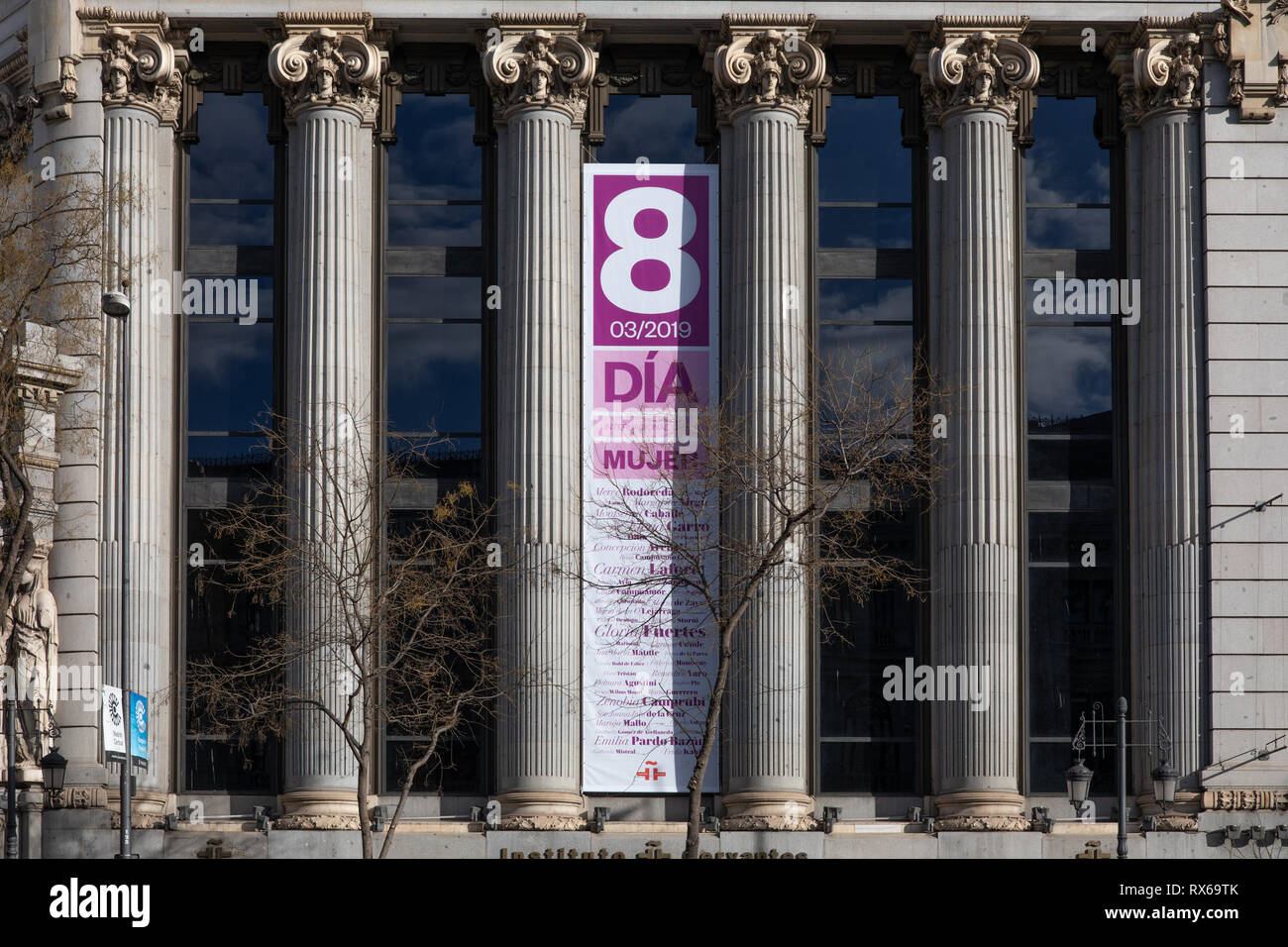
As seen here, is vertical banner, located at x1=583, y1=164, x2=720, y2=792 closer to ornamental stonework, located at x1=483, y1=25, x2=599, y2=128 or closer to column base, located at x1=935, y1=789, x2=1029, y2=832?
ornamental stonework, located at x1=483, y1=25, x2=599, y2=128

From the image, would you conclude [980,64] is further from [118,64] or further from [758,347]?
[118,64]

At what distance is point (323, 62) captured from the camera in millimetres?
41469

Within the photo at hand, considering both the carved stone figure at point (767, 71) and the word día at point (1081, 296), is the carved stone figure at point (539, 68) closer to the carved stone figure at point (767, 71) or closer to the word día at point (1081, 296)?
the carved stone figure at point (767, 71)

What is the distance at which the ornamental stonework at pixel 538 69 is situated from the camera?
4153 cm

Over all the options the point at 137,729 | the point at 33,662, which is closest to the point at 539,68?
the point at 33,662

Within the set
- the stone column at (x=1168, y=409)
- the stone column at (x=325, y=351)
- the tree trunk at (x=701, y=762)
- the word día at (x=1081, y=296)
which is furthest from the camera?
the word día at (x=1081, y=296)

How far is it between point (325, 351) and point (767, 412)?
9241 millimetres

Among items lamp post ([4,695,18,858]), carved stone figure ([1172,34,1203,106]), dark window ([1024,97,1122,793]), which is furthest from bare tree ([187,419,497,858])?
carved stone figure ([1172,34,1203,106])

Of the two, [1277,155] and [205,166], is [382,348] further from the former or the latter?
[1277,155]

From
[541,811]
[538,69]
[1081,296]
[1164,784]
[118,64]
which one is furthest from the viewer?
[1081,296]

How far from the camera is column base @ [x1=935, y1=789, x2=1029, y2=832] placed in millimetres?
39312

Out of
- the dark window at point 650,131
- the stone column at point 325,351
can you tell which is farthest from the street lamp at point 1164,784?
the dark window at point 650,131

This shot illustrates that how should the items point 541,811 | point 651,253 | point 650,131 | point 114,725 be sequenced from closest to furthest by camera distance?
1. point 114,725
2. point 541,811
3. point 651,253
4. point 650,131

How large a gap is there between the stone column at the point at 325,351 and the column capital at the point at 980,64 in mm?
11982
